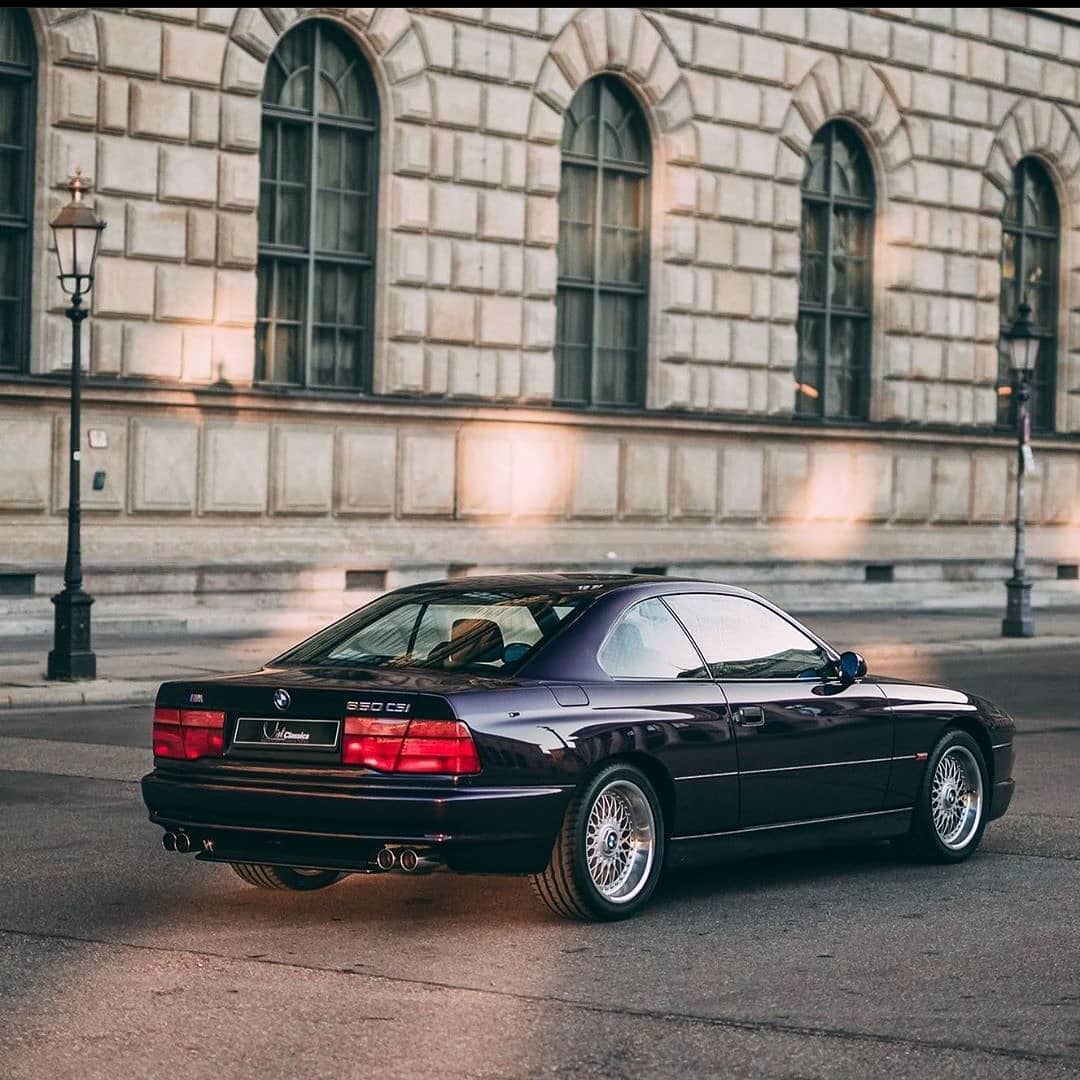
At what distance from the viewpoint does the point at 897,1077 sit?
6629mm

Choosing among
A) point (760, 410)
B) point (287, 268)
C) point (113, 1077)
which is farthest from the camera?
point (760, 410)

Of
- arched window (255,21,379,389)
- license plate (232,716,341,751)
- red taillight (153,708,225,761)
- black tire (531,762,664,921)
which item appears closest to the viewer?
license plate (232,716,341,751)

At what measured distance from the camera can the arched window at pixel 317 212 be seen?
98.0 feet

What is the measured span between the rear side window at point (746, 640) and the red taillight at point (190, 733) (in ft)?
6.82

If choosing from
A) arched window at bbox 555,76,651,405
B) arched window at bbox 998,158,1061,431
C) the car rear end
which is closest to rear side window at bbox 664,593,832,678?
the car rear end

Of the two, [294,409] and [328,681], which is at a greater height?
[294,409]

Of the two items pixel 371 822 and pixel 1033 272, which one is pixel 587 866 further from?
pixel 1033 272

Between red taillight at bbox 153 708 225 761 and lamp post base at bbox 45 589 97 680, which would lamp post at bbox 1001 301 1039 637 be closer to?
lamp post base at bbox 45 589 97 680

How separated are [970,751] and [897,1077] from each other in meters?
4.70

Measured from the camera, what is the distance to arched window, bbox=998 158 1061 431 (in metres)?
39.9

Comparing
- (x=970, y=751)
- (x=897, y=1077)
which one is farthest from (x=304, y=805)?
(x=970, y=751)

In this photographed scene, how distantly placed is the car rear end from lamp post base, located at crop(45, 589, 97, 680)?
39.6 ft

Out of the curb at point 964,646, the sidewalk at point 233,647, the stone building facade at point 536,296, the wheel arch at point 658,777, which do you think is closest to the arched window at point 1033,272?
the stone building facade at point 536,296

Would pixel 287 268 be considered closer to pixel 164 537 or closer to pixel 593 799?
pixel 164 537
